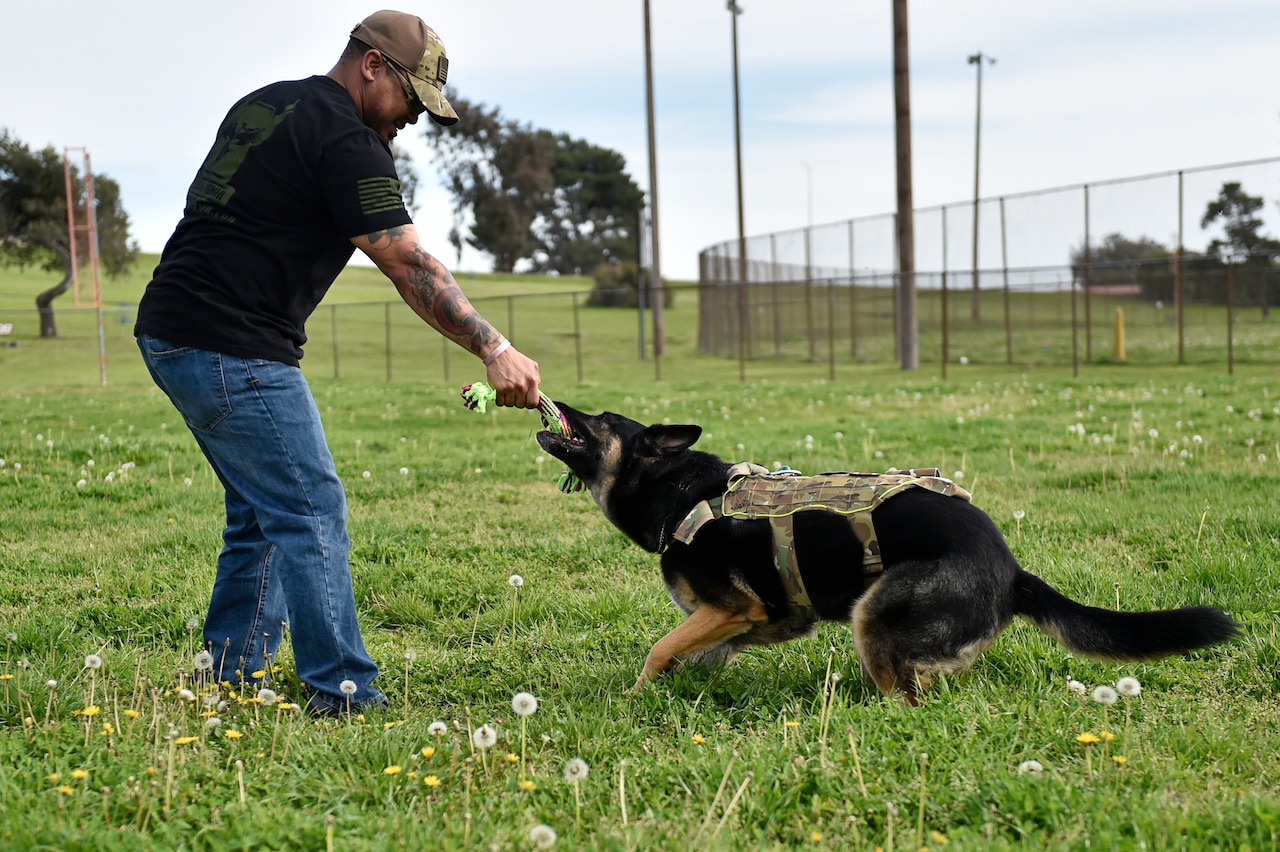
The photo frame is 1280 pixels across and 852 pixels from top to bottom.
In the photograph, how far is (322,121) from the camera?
346 centimetres

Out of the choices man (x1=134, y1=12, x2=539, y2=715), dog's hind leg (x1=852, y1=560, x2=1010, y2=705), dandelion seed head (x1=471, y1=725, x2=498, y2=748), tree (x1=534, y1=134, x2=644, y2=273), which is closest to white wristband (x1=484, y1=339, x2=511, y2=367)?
man (x1=134, y1=12, x2=539, y2=715)

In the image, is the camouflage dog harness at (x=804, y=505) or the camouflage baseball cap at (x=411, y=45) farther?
the camouflage dog harness at (x=804, y=505)

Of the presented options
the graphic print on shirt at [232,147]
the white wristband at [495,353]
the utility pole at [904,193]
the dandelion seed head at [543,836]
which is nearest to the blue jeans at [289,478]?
the graphic print on shirt at [232,147]

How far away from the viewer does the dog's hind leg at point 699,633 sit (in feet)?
12.7

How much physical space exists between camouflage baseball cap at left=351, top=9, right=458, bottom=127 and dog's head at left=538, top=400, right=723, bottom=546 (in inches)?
57.7

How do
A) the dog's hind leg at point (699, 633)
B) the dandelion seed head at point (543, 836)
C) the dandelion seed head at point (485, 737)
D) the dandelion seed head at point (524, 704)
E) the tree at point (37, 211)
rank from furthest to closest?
the tree at point (37, 211) < the dog's hind leg at point (699, 633) < the dandelion seed head at point (524, 704) < the dandelion seed head at point (485, 737) < the dandelion seed head at point (543, 836)

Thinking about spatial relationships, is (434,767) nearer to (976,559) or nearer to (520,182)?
(976,559)

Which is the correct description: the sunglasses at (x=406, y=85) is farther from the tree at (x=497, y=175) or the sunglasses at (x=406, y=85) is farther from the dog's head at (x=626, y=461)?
the tree at (x=497, y=175)

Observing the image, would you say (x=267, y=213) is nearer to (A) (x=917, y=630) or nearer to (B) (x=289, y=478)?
(B) (x=289, y=478)

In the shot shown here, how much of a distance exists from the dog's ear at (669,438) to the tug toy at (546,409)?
14.1 inches

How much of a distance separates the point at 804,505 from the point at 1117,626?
44.7 inches

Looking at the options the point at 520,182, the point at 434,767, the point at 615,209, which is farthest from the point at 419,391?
the point at 615,209

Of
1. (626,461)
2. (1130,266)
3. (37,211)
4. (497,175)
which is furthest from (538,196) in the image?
(626,461)

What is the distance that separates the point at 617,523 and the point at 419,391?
528 inches
